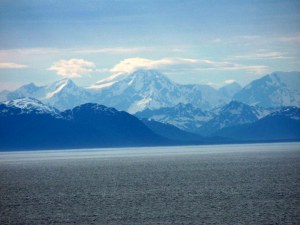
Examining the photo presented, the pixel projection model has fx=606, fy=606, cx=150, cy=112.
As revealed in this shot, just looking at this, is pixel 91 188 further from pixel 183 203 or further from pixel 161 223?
pixel 161 223

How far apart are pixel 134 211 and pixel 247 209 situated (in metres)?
11.8

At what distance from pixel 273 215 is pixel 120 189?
37.6 metres

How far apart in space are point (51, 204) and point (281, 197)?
2777 cm

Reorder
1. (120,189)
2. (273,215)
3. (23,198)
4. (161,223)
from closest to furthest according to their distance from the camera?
1. (161,223)
2. (273,215)
3. (23,198)
4. (120,189)

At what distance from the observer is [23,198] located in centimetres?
8050

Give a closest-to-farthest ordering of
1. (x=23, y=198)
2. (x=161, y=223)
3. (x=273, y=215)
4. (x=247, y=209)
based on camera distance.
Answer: (x=161, y=223), (x=273, y=215), (x=247, y=209), (x=23, y=198)

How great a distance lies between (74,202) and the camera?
241 feet

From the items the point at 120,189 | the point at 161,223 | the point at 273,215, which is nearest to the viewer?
the point at 161,223

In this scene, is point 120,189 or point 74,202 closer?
point 74,202

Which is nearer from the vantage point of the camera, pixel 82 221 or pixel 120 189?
pixel 82 221

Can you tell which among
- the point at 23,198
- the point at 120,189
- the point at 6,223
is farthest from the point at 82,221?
the point at 120,189

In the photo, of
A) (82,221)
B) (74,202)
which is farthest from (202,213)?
(74,202)

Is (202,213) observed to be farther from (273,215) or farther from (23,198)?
(23,198)

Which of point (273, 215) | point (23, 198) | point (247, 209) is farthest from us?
point (23, 198)
